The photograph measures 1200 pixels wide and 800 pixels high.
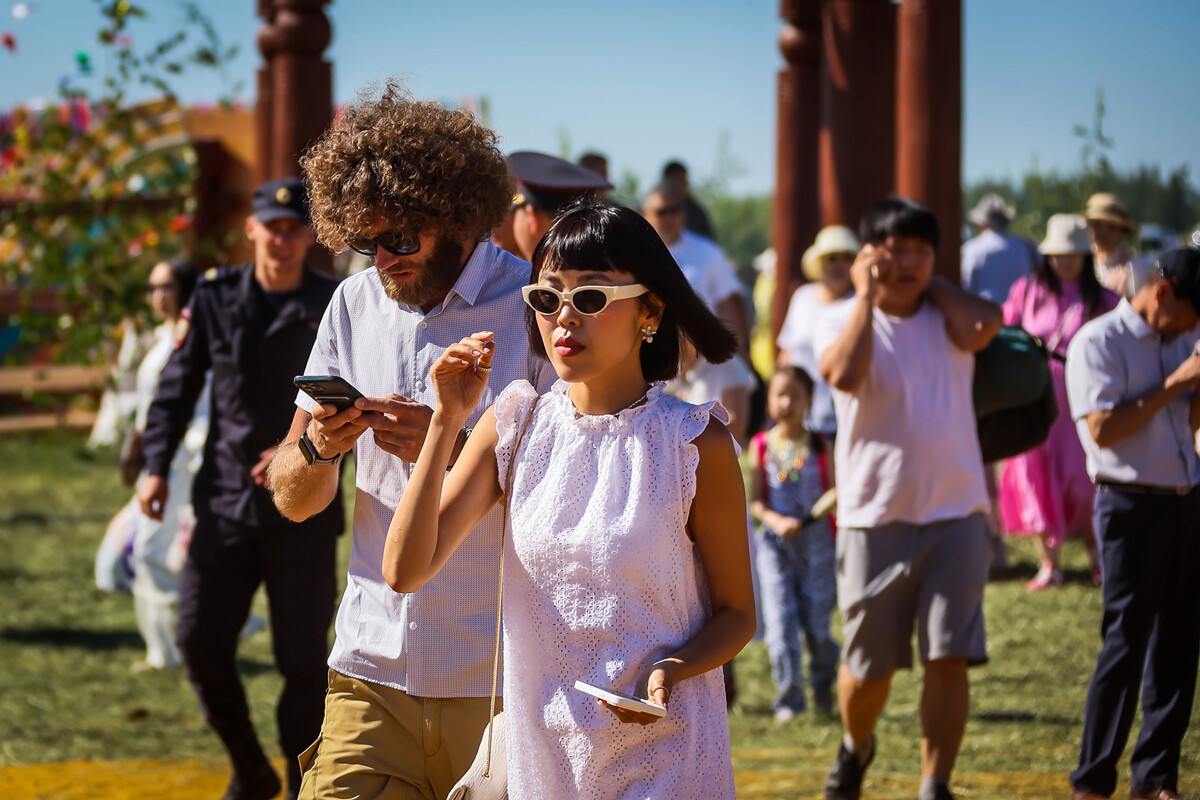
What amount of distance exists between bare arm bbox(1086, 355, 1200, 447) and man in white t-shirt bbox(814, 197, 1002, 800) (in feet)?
1.48

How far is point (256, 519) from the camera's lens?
17.2 ft

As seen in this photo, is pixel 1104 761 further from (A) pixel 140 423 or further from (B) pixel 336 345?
(A) pixel 140 423

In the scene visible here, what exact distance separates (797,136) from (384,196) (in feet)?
32.8

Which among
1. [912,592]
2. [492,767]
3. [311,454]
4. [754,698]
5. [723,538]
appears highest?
[311,454]

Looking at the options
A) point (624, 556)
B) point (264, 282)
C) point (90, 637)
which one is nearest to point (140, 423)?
point (90, 637)

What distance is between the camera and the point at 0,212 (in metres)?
15.4

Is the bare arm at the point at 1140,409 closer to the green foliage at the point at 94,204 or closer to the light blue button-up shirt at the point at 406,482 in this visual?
the light blue button-up shirt at the point at 406,482

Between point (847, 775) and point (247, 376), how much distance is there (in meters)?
2.70

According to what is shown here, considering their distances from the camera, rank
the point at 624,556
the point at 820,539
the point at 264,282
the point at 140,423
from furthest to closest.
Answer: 1. the point at 140,423
2. the point at 820,539
3. the point at 264,282
4. the point at 624,556

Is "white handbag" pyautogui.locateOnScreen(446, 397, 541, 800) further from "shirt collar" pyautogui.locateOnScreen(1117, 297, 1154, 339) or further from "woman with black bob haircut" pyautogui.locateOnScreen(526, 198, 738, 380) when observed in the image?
"shirt collar" pyautogui.locateOnScreen(1117, 297, 1154, 339)

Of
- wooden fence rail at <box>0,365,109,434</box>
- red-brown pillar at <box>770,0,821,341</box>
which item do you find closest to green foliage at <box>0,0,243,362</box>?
wooden fence rail at <box>0,365,109,434</box>

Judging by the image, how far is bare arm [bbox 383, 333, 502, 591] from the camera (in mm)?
2770

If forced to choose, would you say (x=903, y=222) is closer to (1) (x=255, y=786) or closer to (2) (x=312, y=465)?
(2) (x=312, y=465)

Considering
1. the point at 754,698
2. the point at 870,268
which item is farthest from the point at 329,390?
the point at 754,698
